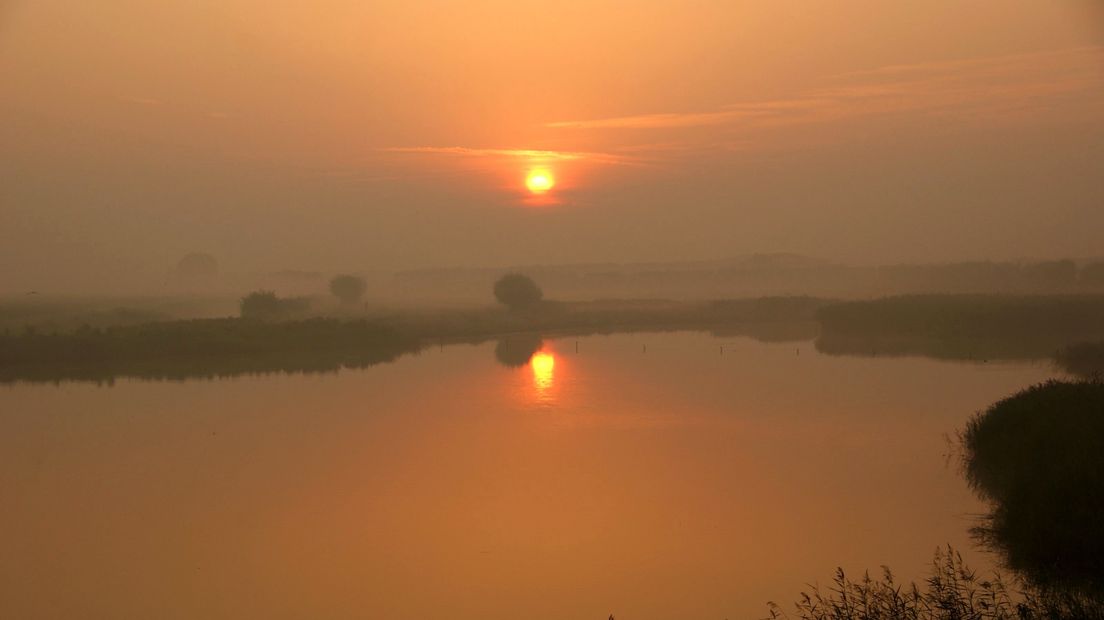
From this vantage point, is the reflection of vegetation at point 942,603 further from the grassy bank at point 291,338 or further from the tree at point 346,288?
the tree at point 346,288

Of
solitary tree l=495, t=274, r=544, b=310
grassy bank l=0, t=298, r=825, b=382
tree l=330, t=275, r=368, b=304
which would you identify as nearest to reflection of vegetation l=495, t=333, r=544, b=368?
grassy bank l=0, t=298, r=825, b=382

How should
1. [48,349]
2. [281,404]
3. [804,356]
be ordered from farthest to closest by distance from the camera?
[804,356]
[48,349]
[281,404]

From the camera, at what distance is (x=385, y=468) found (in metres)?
16.9

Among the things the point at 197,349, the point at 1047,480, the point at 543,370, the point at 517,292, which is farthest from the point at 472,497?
the point at 517,292

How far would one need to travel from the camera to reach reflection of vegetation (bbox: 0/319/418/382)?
31.5 m

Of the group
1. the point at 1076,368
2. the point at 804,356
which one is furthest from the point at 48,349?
the point at 1076,368

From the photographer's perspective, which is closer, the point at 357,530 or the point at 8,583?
the point at 8,583

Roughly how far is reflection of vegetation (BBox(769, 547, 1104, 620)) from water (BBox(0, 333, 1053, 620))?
588 mm

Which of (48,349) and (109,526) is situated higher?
(48,349)

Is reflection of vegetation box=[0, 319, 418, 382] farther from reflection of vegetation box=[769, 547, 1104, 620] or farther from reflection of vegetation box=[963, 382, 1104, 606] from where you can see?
reflection of vegetation box=[769, 547, 1104, 620]

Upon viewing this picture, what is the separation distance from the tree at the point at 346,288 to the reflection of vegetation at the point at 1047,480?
63.3 meters

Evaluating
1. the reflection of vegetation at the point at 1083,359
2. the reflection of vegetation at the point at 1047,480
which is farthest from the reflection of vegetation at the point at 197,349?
the reflection of vegetation at the point at 1083,359

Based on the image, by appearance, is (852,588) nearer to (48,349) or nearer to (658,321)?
(48,349)

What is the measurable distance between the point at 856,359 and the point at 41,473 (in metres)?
26.9
